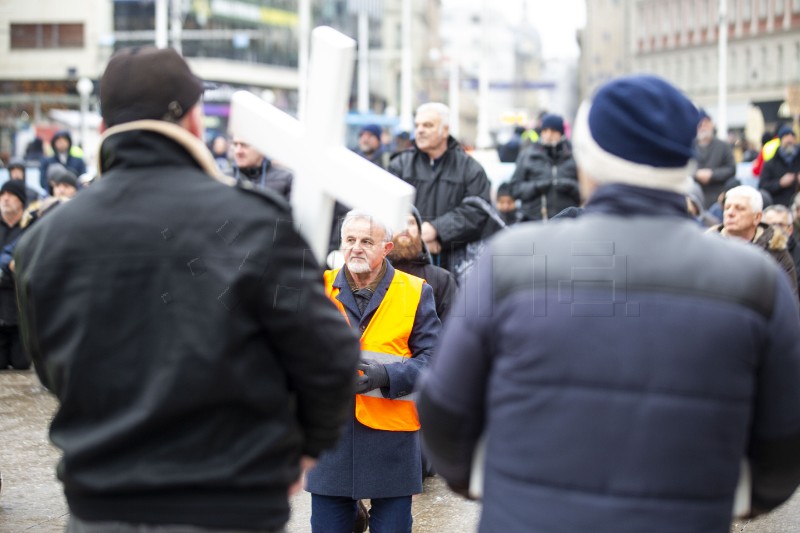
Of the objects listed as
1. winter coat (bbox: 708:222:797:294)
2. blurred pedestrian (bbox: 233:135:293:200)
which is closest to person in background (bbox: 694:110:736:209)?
winter coat (bbox: 708:222:797:294)

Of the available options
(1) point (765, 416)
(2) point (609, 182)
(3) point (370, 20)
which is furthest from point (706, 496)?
(3) point (370, 20)

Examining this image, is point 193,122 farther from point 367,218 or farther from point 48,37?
point 48,37

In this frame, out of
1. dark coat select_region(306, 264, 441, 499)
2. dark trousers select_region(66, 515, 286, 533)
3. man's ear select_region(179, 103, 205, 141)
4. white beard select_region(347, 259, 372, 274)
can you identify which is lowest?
dark coat select_region(306, 264, 441, 499)

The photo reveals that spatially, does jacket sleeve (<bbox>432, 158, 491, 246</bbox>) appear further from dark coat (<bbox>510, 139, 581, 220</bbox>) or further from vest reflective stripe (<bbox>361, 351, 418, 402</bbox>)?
vest reflective stripe (<bbox>361, 351, 418, 402</bbox>)

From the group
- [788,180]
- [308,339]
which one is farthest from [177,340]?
[788,180]

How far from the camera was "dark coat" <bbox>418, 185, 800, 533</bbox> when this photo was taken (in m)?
2.76

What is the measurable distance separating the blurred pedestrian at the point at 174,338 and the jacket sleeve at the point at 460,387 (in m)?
0.23

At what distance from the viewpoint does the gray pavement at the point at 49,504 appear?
274 inches

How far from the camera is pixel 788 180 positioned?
52.3ft

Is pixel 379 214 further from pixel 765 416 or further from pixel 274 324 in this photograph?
pixel 765 416

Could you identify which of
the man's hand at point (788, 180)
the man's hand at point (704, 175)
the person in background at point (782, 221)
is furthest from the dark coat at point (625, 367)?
the man's hand at point (788, 180)

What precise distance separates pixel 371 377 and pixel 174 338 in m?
2.59

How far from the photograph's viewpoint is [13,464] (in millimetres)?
8203

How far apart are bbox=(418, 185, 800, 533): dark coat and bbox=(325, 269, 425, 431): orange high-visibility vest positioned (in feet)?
8.70
